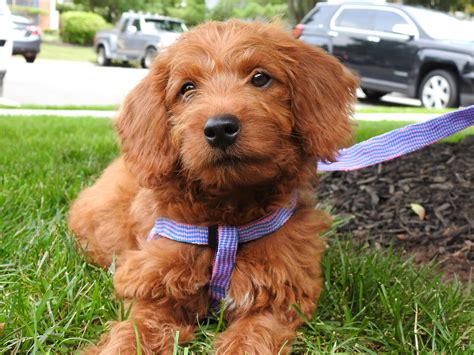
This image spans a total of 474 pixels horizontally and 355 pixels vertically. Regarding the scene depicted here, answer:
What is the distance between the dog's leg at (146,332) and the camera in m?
2.48

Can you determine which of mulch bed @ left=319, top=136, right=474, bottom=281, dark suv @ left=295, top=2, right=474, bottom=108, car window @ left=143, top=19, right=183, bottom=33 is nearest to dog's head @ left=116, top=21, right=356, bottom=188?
mulch bed @ left=319, top=136, right=474, bottom=281

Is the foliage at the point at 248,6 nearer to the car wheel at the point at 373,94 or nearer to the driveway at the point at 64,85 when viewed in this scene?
the driveway at the point at 64,85

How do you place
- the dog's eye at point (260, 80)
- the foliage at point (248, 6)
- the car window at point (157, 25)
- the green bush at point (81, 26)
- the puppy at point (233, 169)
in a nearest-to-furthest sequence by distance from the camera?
the puppy at point (233, 169) → the dog's eye at point (260, 80) → the car window at point (157, 25) → the foliage at point (248, 6) → the green bush at point (81, 26)

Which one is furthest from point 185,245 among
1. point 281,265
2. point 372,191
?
point 372,191

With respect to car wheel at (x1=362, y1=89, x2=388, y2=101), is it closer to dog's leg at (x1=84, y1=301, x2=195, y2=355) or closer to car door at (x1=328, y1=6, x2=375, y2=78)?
car door at (x1=328, y1=6, x2=375, y2=78)

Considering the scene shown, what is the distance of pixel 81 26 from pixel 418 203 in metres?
42.7

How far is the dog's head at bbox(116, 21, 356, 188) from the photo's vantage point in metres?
2.54

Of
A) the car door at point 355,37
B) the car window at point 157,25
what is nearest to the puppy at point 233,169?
the car door at point 355,37

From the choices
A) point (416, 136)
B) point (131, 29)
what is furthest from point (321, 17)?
point (131, 29)

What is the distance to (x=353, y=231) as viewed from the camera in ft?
15.4

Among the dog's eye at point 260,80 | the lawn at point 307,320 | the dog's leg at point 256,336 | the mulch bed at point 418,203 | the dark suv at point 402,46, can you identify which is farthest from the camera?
the dark suv at point 402,46

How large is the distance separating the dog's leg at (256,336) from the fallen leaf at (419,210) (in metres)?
2.39

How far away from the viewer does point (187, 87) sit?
2.91m

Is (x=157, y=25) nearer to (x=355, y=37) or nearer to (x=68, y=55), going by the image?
(x=68, y=55)
